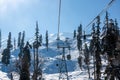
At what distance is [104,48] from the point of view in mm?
45188

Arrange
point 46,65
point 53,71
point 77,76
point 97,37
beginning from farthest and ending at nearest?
1. point 46,65
2. point 53,71
3. point 77,76
4. point 97,37

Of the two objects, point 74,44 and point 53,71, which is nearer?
point 53,71

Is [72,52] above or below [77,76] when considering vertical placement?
above

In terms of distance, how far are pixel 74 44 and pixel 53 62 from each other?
34.9m

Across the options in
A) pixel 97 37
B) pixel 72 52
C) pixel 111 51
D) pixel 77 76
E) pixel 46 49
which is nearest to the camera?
pixel 111 51

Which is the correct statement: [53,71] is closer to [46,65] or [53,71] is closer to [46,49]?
[46,65]

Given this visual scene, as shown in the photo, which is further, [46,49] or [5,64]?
[46,49]

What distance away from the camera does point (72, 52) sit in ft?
474

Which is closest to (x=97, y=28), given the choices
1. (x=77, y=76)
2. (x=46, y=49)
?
(x=77, y=76)

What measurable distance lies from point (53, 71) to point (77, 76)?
947 inches

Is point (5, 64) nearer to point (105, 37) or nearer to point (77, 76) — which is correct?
point (77, 76)

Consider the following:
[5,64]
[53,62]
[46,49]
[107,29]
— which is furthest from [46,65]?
[107,29]

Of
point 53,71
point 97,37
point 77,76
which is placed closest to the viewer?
point 97,37

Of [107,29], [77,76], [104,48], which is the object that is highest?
[107,29]
